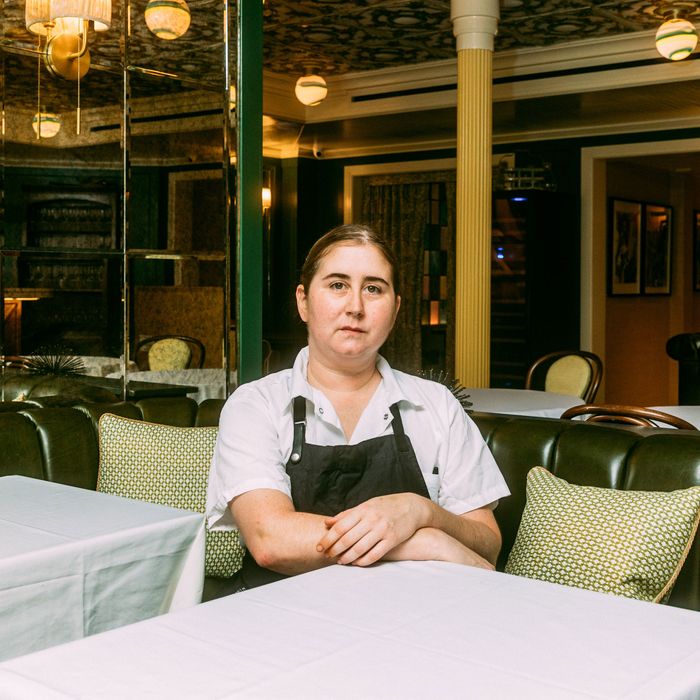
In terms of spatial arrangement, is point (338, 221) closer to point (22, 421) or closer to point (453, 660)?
point (22, 421)

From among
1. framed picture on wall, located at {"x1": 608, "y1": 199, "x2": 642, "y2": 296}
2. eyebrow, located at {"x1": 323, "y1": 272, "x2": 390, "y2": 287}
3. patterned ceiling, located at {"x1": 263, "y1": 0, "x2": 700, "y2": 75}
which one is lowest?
eyebrow, located at {"x1": 323, "y1": 272, "x2": 390, "y2": 287}

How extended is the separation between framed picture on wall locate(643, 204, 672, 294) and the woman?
8269 millimetres

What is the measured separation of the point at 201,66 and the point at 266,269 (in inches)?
258

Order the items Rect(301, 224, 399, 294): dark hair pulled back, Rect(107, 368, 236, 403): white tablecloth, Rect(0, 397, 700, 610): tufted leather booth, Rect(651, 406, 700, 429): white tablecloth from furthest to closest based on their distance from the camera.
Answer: Rect(107, 368, 236, 403): white tablecloth
Rect(651, 406, 700, 429): white tablecloth
Rect(0, 397, 700, 610): tufted leather booth
Rect(301, 224, 399, 294): dark hair pulled back

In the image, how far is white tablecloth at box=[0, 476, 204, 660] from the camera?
176cm

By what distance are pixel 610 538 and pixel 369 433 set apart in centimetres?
57

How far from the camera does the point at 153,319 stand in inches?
147

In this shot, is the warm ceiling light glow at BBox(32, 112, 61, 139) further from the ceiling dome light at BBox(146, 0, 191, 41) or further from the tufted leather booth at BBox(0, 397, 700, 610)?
the tufted leather booth at BBox(0, 397, 700, 610)

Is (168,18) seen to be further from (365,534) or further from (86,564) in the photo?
(365,534)

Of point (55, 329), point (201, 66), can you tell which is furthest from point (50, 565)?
point (201, 66)

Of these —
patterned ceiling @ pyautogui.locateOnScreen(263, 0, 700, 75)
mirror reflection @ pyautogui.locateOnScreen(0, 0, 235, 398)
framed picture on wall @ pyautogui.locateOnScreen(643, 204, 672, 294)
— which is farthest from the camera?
framed picture on wall @ pyautogui.locateOnScreen(643, 204, 672, 294)

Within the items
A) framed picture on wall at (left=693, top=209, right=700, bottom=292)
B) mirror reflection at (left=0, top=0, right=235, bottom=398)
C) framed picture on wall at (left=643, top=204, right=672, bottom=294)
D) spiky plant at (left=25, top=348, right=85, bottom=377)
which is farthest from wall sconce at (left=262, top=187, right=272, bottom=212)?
spiky plant at (left=25, top=348, right=85, bottom=377)

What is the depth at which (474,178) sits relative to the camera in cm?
555

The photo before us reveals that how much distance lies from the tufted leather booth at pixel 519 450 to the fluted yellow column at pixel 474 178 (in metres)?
2.63
